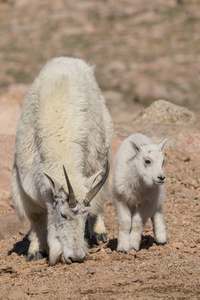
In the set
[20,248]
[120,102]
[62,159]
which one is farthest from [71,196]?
[120,102]

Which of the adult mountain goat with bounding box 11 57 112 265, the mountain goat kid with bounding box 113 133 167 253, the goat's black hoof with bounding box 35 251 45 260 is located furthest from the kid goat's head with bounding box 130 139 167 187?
the goat's black hoof with bounding box 35 251 45 260

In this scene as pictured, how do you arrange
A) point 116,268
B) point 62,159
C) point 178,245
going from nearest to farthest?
point 116,268 → point 62,159 → point 178,245

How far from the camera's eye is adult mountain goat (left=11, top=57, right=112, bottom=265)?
19.1 feet

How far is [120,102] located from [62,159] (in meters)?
16.2

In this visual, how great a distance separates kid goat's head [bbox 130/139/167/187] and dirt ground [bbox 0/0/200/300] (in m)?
0.82

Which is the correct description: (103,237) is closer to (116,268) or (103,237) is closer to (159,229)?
(159,229)

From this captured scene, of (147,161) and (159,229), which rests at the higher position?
(147,161)

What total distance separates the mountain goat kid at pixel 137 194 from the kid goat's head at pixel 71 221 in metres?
0.86

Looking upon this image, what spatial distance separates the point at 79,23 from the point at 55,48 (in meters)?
3.74

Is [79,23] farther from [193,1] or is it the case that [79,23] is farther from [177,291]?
[177,291]

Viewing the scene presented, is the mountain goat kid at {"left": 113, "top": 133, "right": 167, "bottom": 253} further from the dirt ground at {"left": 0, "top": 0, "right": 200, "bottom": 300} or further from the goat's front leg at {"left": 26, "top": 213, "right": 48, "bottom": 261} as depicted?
the goat's front leg at {"left": 26, "top": 213, "right": 48, "bottom": 261}

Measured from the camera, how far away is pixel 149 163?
6.45 meters

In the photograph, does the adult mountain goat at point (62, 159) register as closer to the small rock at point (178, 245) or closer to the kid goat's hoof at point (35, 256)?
the kid goat's hoof at point (35, 256)

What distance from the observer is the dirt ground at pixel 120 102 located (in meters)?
5.30
